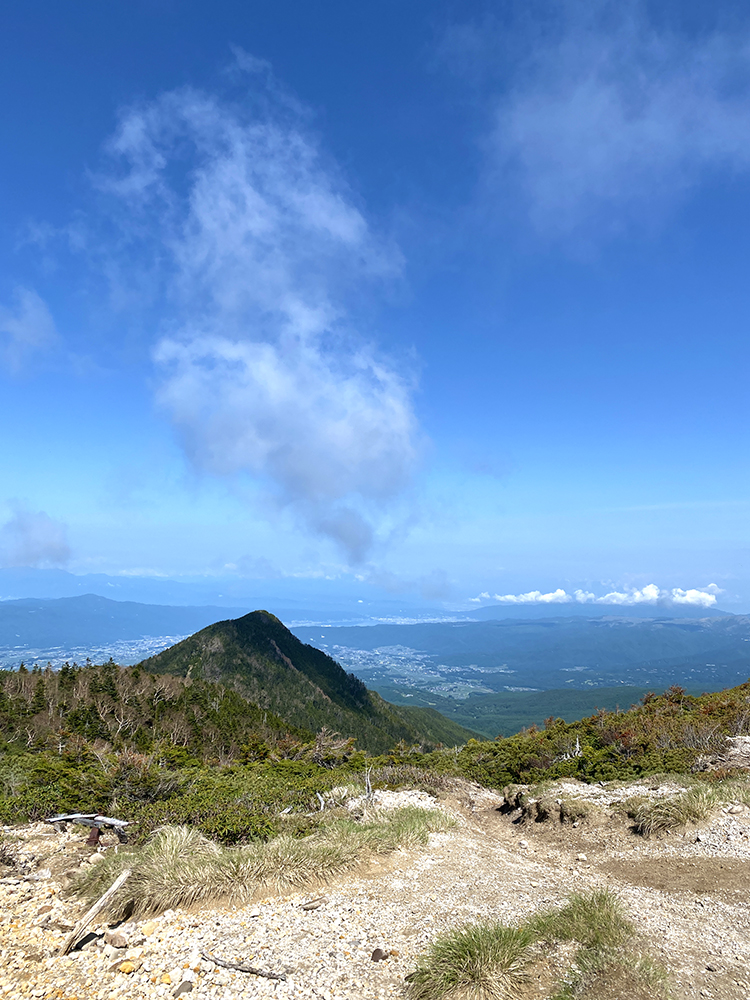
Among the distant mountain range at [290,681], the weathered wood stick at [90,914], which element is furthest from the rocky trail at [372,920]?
the distant mountain range at [290,681]

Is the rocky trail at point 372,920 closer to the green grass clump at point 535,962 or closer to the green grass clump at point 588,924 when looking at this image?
the green grass clump at point 535,962

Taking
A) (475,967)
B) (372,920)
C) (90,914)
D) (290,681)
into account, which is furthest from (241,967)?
(290,681)

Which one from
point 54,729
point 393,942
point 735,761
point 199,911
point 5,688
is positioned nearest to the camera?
point 393,942

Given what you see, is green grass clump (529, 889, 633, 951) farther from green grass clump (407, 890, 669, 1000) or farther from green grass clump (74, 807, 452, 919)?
green grass clump (74, 807, 452, 919)

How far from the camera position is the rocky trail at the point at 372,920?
7.20 metres

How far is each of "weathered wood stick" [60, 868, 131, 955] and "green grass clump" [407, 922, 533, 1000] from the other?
5860 millimetres

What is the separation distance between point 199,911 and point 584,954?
699 centimetres

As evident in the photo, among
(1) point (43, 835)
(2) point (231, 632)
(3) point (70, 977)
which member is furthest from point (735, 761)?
(2) point (231, 632)

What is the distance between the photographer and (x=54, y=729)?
52906 millimetres

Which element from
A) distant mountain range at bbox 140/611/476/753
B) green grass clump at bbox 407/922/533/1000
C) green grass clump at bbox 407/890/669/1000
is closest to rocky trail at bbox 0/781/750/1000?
green grass clump at bbox 407/890/669/1000

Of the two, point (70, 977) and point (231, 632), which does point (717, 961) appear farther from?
point (231, 632)

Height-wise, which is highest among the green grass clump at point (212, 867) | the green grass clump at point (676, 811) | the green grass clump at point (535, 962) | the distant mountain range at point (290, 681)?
the green grass clump at point (535, 962)

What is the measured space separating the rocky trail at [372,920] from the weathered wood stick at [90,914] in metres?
0.17

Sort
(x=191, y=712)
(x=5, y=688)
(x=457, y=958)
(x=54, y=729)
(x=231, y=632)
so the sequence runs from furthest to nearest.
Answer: (x=231, y=632)
(x=191, y=712)
(x=5, y=688)
(x=54, y=729)
(x=457, y=958)
